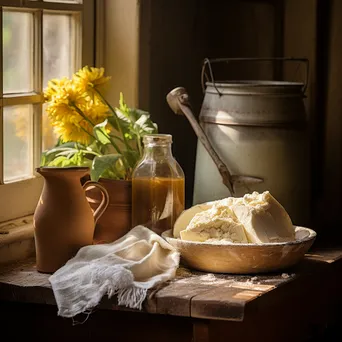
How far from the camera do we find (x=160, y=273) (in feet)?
5.14

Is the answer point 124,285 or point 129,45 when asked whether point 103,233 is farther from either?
point 129,45

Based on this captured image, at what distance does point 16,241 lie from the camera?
1.71 m

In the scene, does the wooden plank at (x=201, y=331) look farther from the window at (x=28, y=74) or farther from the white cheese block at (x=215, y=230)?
the window at (x=28, y=74)

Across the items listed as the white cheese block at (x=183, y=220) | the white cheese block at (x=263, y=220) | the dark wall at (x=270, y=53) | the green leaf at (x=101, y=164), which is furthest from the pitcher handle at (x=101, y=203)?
the dark wall at (x=270, y=53)

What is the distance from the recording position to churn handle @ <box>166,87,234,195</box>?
1894 mm

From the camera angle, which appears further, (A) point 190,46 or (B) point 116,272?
(A) point 190,46

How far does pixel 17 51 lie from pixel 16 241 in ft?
1.27

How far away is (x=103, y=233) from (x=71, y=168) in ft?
0.78

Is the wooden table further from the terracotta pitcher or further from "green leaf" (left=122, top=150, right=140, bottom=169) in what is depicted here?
"green leaf" (left=122, top=150, right=140, bottom=169)

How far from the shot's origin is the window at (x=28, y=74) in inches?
70.0

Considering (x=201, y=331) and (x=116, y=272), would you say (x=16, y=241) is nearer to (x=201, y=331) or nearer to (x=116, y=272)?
(x=116, y=272)

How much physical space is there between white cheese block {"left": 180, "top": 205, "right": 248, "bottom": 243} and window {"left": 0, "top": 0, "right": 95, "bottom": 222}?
0.38 m

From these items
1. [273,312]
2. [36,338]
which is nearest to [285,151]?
[273,312]

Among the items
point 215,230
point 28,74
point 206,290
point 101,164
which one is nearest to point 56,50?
point 28,74
